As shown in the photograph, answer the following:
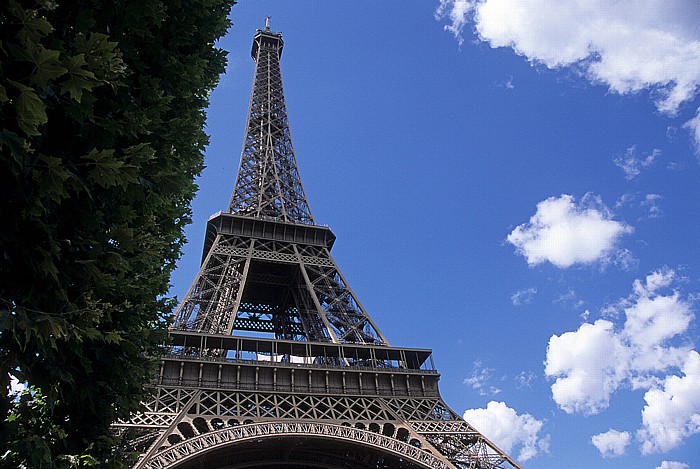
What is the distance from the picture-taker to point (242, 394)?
26938 mm

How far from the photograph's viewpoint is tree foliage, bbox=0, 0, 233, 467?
514 centimetres

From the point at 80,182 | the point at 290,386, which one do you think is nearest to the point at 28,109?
the point at 80,182

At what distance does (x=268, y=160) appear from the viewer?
47.5 m

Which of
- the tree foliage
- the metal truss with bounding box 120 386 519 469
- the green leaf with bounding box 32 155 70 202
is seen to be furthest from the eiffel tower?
the green leaf with bounding box 32 155 70 202

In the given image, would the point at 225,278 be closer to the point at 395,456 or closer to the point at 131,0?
the point at 395,456

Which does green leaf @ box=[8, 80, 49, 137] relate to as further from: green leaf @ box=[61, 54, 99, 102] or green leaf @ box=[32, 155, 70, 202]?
green leaf @ box=[32, 155, 70, 202]

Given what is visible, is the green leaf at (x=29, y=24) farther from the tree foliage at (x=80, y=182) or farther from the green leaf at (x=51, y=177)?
the green leaf at (x=51, y=177)

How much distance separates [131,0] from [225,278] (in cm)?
2967

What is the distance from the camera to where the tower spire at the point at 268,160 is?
42875mm

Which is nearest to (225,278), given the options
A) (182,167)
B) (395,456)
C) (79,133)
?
(395,456)

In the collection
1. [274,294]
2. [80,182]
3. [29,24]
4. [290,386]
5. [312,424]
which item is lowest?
[80,182]

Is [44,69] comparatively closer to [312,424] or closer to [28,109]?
[28,109]

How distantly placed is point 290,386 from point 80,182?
2364cm

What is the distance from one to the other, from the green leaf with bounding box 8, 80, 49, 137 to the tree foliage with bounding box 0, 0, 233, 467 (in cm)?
1
